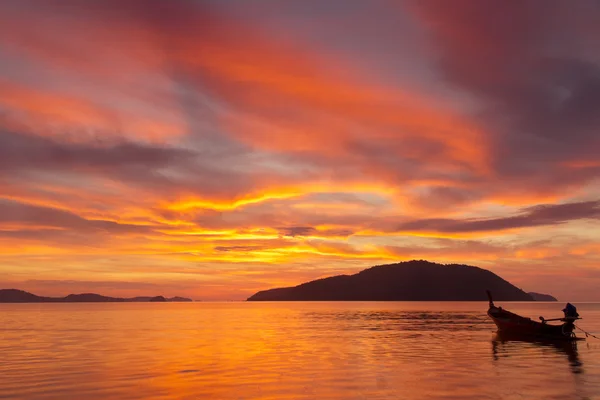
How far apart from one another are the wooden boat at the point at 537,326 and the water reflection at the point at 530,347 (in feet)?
2.08

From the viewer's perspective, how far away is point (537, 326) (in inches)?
2375

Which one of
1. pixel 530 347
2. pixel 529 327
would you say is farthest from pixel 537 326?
pixel 530 347

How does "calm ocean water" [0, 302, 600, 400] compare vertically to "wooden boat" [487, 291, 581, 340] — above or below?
below

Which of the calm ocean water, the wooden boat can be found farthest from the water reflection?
the wooden boat

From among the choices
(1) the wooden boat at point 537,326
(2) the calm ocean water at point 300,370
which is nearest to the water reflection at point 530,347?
(2) the calm ocean water at point 300,370

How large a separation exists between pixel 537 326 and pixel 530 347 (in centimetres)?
638

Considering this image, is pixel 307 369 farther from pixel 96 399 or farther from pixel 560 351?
pixel 560 351

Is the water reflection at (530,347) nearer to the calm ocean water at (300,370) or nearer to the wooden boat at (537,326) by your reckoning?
the calm ocean water at (300,370)

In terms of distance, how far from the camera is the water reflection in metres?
44.9

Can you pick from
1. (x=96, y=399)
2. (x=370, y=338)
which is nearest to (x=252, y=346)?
(x=370, y=338)

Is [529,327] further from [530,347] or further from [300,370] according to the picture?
[300,370]

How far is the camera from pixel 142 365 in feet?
136

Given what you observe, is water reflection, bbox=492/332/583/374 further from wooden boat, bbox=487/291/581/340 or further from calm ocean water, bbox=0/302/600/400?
wooden boat, bbox=487/291/581/340

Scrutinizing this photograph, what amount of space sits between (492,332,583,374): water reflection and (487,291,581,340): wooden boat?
63 cm
